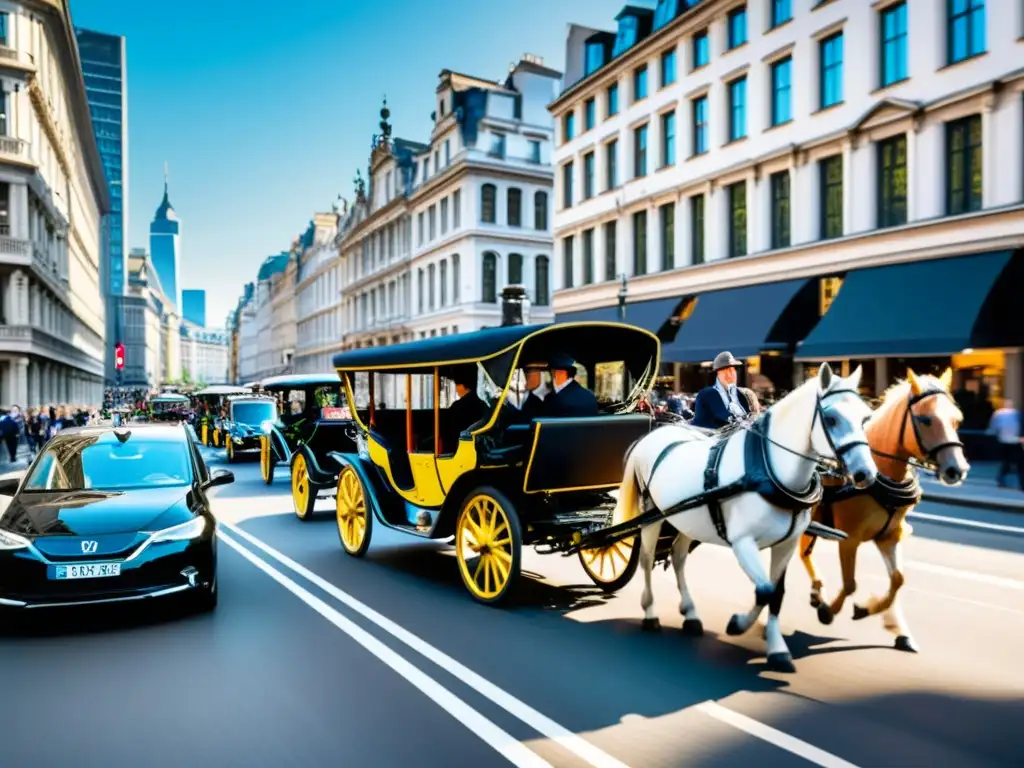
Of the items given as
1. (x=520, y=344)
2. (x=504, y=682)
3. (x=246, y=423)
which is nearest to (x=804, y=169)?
(x=246, y=423)

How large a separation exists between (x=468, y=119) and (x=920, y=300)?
118 ft

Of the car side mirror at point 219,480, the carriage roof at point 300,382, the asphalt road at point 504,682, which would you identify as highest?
the carriage roof at point 300,382

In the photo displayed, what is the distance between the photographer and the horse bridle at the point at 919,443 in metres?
5.37

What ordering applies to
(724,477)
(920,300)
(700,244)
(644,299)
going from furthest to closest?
(644,299) < (700,244) < (920,300) < (724,477)

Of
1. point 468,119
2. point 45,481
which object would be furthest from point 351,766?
point 468,119

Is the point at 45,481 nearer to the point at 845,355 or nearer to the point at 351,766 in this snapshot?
the point at 351,766

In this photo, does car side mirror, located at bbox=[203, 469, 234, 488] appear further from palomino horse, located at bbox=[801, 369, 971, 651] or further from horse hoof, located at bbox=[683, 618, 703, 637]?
palomino horse, located at bbox=[801, 369, 971, 651]

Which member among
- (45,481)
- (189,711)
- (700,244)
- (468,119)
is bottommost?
(189,711)

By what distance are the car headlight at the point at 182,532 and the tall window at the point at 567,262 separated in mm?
31272

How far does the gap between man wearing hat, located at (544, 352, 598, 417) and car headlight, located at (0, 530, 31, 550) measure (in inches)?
164

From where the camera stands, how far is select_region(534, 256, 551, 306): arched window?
51656mm

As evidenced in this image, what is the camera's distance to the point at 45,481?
7266 mm

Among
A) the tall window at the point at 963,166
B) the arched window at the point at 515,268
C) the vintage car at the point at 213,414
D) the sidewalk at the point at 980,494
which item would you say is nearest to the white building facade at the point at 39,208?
the vintage car at the point at 213,414

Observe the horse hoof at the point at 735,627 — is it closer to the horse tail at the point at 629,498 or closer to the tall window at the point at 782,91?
the horse tail at the point at 629,498
